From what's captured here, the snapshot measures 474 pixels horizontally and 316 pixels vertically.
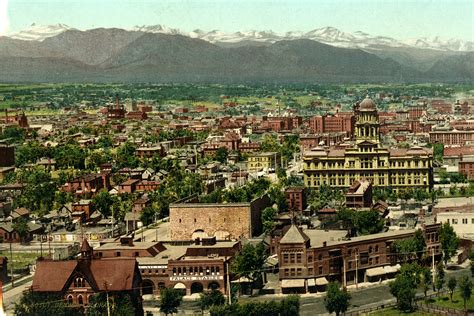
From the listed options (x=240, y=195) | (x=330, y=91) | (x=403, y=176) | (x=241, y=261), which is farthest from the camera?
(x=330, y=91)

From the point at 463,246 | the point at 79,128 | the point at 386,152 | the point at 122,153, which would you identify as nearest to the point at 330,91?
the point at 79,128

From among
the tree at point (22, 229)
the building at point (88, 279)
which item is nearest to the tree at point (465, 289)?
the building at point (88, 279)

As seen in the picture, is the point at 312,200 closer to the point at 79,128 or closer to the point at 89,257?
the point at 89,257

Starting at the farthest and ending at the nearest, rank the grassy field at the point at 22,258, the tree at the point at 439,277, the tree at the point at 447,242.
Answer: the grassy field at the point at 22,258 → the tree at the point at 447,242 → the tree at the point at 439,277

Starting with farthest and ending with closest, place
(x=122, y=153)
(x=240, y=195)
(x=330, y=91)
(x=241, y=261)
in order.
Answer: (x=330, y=91), (x=122, y=153), (x=240, y=195), (x=241, y=261)

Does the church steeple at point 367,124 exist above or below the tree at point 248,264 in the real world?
above

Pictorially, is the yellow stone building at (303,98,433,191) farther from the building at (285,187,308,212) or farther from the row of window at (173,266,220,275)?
the row of window at (173,266,220,275)

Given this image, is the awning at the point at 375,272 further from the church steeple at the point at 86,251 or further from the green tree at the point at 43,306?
the green tree at the point at 43,306
